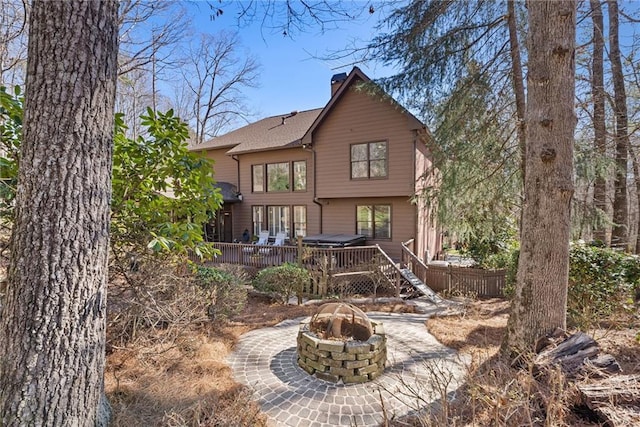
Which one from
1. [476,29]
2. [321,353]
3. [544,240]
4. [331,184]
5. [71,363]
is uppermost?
[476,29]

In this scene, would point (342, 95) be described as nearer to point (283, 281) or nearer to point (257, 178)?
point (257, 178)

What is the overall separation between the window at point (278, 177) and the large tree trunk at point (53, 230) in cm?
1278

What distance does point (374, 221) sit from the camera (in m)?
12.9

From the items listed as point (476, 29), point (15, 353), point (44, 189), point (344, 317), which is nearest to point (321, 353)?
point (344, 317)

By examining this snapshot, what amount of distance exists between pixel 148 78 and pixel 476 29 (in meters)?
19.3

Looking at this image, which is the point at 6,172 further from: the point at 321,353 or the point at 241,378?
the point at 321,353

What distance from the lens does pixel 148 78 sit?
19.3 m

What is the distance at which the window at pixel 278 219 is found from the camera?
15.3 metres

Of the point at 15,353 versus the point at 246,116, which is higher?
the point at 246,116

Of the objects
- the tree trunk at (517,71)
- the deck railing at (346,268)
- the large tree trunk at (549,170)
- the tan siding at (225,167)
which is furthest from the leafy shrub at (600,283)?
the tan siding at (225,167)

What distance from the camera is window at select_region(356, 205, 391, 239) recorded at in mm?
12609

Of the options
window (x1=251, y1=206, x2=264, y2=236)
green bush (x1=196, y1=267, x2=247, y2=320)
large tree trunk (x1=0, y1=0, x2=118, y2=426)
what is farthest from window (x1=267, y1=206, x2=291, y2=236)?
large tree trunk (x1=0, y1=0, x2=118, y2=426)

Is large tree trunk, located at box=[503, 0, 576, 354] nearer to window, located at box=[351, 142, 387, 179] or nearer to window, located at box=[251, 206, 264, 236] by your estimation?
window, located at box=[351, 142, 387, 179]

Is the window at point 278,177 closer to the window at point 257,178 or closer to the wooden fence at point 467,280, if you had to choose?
the window at point 257,178
